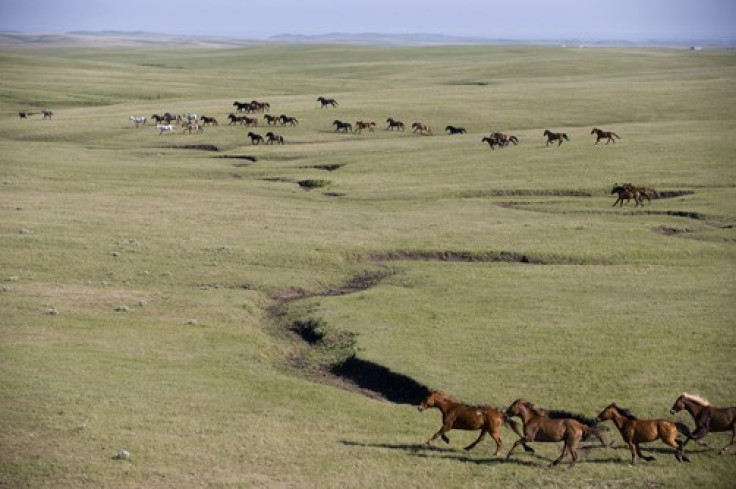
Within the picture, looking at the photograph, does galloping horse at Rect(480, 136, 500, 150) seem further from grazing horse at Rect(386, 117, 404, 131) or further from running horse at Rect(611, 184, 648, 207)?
running horse at Rect(611, 184, 648, 207)

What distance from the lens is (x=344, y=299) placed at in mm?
29906

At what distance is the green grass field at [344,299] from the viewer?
17.6m

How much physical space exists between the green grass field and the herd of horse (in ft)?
1.31

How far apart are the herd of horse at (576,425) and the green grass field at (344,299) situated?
40 centimetres

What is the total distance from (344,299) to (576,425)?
14.0m

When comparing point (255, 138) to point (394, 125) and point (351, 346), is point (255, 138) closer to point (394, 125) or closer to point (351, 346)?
point (394, 125)

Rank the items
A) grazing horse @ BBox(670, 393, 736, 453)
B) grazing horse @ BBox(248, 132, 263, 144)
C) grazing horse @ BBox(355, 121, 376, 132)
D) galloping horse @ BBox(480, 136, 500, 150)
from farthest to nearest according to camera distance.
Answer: grazing horse @ BBox(355, 121, 376, 132), grazing horse @ BBox(248, 132, 263, 144), galloping horse @ BBox(480, 136, 500, 150), grazing horse @ BBox(670, 393, 736, 453)

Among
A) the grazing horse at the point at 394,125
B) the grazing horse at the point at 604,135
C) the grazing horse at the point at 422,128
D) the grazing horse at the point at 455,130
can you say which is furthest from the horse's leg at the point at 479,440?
the grazing horse at the point at 394,125

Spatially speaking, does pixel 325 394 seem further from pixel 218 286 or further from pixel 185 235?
pixel 185 235

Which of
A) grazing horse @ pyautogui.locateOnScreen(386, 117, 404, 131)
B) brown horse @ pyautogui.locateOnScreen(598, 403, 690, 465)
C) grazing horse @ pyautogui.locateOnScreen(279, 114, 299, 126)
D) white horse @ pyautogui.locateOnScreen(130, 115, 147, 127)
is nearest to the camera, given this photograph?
brown horse @ pyautogui.locateOnScreen(598, 403, 690, 465)

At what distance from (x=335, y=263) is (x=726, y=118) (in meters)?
48.8

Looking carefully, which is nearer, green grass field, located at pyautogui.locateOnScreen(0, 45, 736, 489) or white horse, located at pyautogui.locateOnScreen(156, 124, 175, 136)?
green grass field, located at pyautogui.locateOnScreen(0, 45, 736, 489)

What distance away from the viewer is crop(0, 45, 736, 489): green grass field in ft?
57.7

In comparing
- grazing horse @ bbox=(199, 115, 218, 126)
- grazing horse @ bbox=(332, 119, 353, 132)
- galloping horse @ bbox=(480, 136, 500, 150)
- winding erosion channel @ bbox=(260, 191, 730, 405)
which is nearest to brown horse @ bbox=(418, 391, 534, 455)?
winding erosion channel @ bbox=(260, 191, 730, 405)
